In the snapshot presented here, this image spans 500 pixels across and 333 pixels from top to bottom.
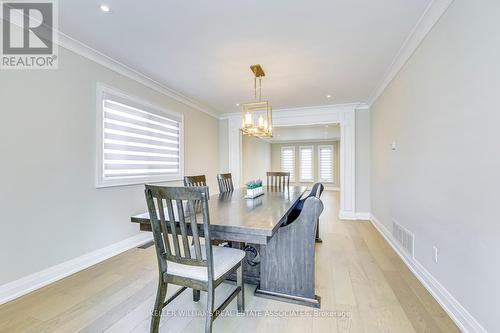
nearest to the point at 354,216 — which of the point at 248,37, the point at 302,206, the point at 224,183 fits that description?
the point at 302,206

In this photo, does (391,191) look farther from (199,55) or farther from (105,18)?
(105,18)

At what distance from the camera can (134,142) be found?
3314 millimetres

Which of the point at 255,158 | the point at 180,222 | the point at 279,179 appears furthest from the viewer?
the point at 255,158

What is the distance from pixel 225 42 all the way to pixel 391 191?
3017 mm

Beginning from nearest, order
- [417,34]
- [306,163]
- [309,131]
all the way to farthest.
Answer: [417,34] < [309,131] < [306,163]

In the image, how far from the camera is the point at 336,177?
10711mm

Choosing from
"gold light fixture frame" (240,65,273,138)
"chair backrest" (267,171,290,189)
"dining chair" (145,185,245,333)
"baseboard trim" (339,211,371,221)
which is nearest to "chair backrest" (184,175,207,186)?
"gold light fixture frame" (240,65,273,138)

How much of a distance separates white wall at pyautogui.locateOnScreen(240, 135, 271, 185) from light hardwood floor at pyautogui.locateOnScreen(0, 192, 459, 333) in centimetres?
505

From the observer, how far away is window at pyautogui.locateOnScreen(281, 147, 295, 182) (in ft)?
37.2

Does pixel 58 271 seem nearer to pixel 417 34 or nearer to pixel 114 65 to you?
pixel 114 65

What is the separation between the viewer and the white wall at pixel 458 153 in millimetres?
1371

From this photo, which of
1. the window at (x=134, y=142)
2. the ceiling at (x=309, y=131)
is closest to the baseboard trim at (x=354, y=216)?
the ceiling at (x=309, y=131)

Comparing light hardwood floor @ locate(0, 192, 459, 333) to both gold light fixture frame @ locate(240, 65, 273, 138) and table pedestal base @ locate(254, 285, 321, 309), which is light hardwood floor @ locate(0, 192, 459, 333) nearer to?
table pedestal base @ locate(254, 285, 321, 309)

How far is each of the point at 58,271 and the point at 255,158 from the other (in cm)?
728
